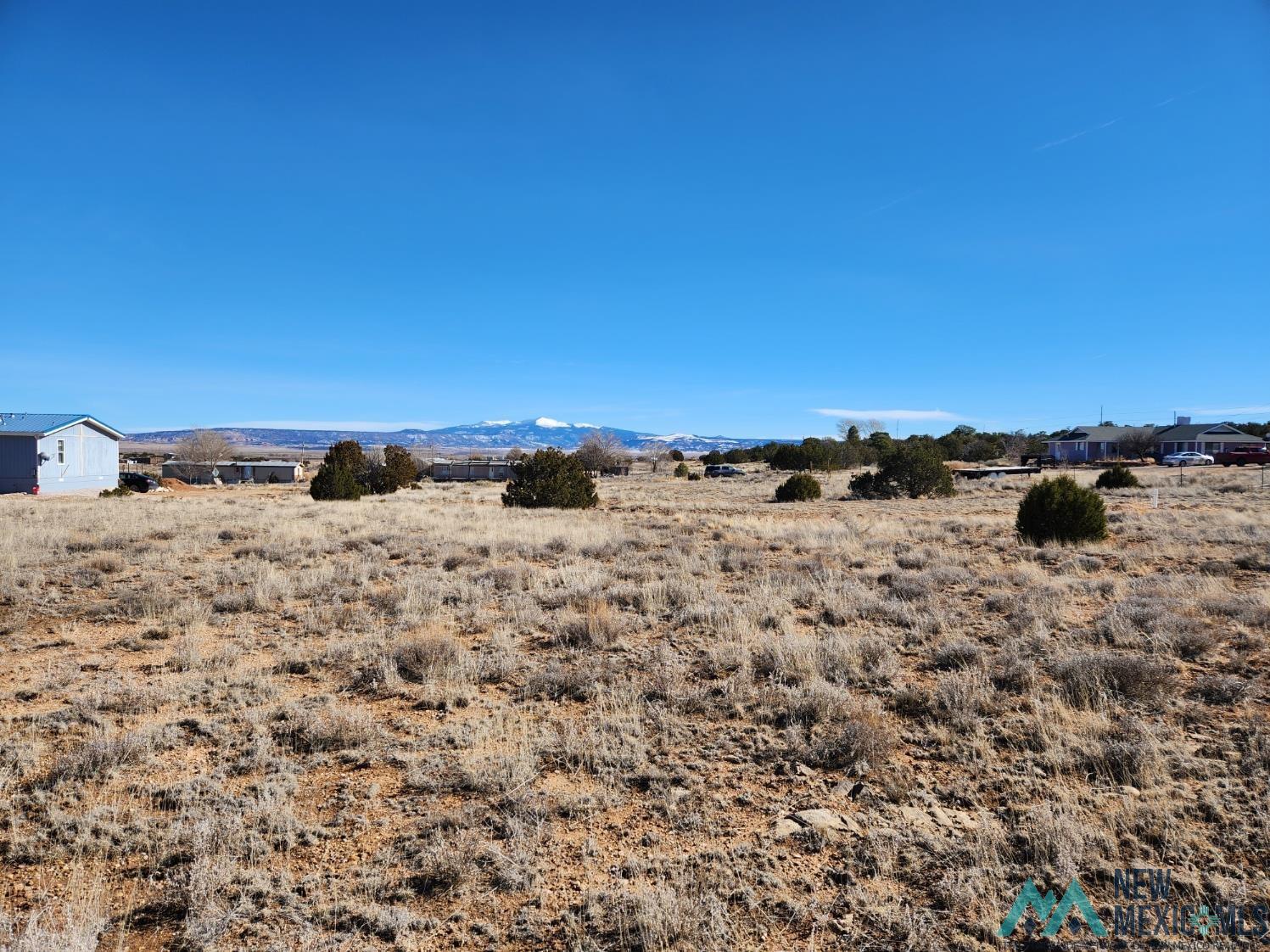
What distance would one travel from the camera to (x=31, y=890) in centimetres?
348

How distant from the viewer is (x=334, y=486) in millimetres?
30469

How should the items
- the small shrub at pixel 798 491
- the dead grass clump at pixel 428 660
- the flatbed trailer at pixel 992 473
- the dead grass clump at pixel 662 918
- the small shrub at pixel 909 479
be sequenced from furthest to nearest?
the flatbed trailer at pixel 992 473 < the small shrub at pixel 909 479 < the small shrub at pixel 798 491 < the dead grass clump at pixel 428 660 < the dead grass clump at pixel 662 918

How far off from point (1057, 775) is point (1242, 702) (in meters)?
2.60

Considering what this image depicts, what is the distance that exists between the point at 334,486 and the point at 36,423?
770 inches

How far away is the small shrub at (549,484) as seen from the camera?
25.5m

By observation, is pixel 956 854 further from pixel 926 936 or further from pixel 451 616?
pixel 451 616

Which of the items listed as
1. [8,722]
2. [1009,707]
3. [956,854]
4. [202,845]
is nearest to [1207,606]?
[1009,707]

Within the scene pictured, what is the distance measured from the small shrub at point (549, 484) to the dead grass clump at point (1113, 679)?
66.9 feet

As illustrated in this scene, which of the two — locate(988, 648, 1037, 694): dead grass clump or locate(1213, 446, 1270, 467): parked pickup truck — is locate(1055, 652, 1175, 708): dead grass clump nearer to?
locate(988, 648, 1037, 694): dead grass clump

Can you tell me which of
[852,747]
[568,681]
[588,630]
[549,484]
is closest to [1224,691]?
[852,747]

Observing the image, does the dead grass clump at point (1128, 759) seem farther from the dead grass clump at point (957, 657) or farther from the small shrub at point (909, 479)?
the small shrub at point (909, 479)

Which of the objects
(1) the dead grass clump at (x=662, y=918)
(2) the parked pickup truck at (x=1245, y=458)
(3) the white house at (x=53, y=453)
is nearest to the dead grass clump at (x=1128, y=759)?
(1) the dead grass clump at (x=662, y=918)

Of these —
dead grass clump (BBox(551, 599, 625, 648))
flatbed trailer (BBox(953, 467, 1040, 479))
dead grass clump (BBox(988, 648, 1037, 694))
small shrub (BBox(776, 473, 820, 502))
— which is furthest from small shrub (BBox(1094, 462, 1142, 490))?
dead grass clump (BBox(551, 599, 625, 648))

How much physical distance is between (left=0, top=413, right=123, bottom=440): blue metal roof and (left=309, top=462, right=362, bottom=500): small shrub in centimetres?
1612
